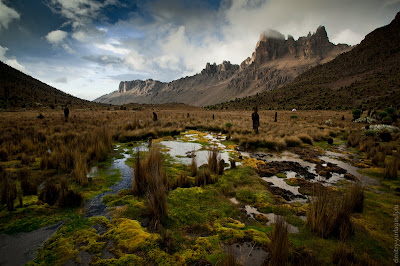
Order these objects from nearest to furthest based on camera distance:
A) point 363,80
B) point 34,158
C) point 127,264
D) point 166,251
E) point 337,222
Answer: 1. point 127,264
2. point 166,251
3. point 337,222
4. point 34,158
5. point 363,80

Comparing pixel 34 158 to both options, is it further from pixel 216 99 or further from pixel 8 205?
pixel 216 99

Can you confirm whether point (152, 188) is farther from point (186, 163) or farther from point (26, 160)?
point (26, 160)

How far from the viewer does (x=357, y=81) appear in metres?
55.0

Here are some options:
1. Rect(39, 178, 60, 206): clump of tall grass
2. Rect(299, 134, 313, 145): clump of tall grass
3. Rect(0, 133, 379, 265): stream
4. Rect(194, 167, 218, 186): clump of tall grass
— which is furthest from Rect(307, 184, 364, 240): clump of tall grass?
Rect(299, 134, 313, 145): clump of tall grass

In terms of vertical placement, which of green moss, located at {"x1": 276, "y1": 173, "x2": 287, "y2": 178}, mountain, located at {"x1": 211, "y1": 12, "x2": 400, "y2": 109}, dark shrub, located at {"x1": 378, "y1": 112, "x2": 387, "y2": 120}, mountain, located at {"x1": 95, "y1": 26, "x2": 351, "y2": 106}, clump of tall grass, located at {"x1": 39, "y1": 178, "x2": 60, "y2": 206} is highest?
mountain, located at {"x1": 95, "y1": 26, "x2": 351, "y2": 106}

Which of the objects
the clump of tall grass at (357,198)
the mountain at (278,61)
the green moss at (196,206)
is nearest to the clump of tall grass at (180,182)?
the green moss at (196,206)

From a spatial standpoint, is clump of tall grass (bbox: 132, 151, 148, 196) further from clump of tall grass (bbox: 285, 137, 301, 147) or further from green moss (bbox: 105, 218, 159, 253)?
clump of tall grass (bbox: 285, 137, 301, 147)

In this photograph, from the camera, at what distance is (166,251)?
2824mm

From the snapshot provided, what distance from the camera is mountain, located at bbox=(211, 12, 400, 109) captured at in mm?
45728

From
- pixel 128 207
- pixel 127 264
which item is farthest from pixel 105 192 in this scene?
pixel 127 264

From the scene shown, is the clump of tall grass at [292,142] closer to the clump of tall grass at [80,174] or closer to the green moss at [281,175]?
the green moss at [281,175]

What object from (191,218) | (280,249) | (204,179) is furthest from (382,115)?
(191,218)

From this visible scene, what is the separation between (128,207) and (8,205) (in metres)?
2.36

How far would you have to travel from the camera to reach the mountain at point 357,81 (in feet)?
150
